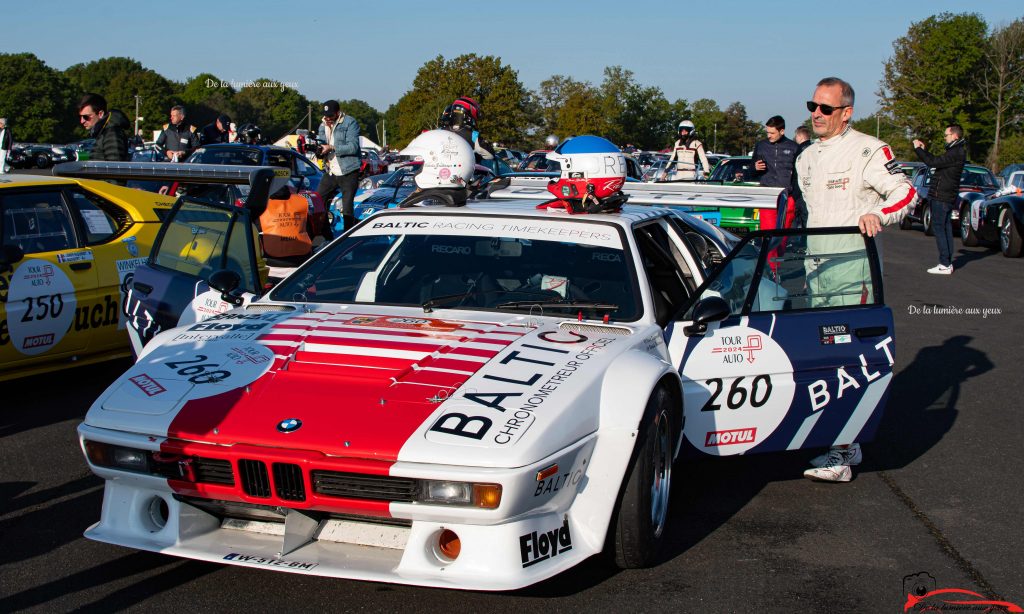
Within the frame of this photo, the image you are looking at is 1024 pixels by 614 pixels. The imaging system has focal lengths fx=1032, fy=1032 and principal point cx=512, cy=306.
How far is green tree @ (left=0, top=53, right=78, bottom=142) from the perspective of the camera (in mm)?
88938

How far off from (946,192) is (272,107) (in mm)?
121104

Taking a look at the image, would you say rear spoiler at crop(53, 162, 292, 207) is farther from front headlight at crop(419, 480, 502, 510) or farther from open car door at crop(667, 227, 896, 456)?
front headlight at crop(419, 480, 502, 510)

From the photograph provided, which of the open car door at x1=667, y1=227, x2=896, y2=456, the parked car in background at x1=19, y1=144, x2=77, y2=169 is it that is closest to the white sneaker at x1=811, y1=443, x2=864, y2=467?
the open car door at x1=667, y1=227, x2=896, y2=456

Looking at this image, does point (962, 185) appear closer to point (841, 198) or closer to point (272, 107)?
point (841, 198)

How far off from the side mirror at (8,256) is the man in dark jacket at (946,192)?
1175 cm

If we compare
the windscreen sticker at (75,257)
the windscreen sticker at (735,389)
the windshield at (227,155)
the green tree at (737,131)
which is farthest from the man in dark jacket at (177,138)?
the green tree at (737,131)

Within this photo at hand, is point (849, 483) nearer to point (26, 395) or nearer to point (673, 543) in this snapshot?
point (673, 543)

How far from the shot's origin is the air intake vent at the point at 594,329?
4.10 metres

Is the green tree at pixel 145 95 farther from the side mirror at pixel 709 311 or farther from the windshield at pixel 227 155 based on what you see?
the side mirror at pixel 709 311

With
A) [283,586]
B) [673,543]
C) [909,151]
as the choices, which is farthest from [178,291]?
[909,151]

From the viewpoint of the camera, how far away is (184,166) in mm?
6363

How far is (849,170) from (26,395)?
5174 mm

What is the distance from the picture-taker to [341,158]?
1265cm

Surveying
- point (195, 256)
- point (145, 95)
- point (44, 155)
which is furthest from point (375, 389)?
point (145, 95)
